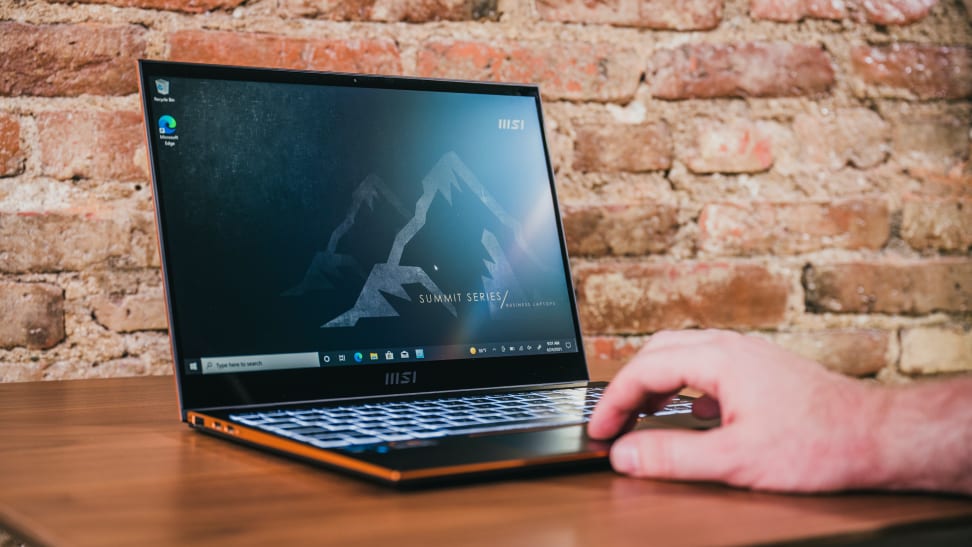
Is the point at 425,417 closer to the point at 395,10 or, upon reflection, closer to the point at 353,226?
the point at 353,226

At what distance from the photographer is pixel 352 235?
3.46ft

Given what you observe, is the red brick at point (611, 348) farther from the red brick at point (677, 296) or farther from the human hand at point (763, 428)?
the human hand at point (763, 428)

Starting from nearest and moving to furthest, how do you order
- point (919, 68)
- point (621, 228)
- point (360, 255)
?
1. point (360, 255)
2. point (621, 228)
3. point (919, 68)

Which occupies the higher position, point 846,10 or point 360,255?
point 846,10

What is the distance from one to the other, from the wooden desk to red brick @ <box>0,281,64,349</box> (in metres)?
0.54

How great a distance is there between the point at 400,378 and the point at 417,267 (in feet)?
0.42

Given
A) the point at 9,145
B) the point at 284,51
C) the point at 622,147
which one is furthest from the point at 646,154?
the point at 9,145

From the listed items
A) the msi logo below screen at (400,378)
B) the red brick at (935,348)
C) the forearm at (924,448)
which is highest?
the msi logo below screen at (400,378)

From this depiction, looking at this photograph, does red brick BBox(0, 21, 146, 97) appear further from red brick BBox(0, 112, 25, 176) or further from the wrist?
the wrist

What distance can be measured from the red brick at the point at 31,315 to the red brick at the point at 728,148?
925 millimetres

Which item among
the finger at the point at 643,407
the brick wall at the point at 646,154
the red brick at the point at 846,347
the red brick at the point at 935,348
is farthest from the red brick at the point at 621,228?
the finger at the point at 643,407

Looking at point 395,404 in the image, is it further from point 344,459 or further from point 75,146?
point 75,146

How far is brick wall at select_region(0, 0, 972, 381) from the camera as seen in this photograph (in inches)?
50.0

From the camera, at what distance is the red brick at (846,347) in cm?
156
